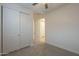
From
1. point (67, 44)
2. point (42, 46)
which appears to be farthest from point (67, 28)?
point (42, 46)

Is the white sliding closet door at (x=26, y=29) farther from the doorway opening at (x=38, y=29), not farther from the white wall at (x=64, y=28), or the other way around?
the white wall at (x=64, y=28)

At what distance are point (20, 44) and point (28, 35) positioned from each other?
0.26m

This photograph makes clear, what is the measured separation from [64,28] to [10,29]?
4.04ft

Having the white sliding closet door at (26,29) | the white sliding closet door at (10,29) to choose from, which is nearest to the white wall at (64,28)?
the white sliding closet door at (26,29)

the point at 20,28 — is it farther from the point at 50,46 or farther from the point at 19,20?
the point at 50,46

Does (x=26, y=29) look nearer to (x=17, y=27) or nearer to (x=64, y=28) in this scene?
(x=17, y=27)

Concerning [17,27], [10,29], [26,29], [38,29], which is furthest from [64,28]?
[10,29]

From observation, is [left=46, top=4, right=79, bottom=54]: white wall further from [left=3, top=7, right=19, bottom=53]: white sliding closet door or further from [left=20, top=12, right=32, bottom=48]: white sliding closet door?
[left=3, top=7, right=19, bottom=53]: white sliding closet door

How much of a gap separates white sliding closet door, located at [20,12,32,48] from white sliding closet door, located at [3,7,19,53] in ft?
0.34

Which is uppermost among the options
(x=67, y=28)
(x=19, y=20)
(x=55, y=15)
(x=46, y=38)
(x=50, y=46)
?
(x=55, y=15)

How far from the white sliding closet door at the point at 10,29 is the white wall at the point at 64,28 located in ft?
2.17

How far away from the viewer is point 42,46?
81.8 inches

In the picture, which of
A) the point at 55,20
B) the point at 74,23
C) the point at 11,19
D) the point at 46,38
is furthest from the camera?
the point at 74,23

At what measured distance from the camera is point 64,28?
2191 mm
